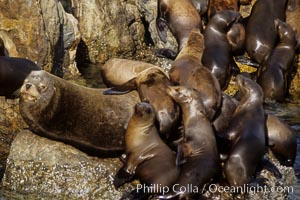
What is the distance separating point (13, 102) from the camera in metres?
10.3

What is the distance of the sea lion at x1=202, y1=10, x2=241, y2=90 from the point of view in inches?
498

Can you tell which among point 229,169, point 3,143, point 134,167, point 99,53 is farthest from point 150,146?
point 99,53

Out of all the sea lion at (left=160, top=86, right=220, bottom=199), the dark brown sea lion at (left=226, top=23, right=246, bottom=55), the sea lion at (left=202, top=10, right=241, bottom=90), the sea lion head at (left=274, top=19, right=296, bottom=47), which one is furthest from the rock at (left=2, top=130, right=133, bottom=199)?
the sea lion head at (left=274, top=19, right=296, bottom=47)

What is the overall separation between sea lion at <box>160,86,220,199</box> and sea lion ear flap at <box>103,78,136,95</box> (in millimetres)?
567

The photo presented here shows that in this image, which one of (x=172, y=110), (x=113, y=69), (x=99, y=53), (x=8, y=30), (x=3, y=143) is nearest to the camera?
(x=172, y=110)

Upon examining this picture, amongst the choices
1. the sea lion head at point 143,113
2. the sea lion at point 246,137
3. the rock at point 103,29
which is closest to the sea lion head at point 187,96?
the sea lion at point 246,137

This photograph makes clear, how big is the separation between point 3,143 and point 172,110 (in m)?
2.37

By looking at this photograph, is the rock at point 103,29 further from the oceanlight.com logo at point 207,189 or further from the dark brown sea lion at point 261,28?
the oceanlight.com logo at point 207,189

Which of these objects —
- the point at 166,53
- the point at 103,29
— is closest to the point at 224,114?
the point at 166,53

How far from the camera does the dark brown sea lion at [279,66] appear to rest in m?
13.0

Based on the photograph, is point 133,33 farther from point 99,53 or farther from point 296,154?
point 296,154

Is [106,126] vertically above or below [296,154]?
above

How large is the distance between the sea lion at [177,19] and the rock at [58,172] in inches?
203

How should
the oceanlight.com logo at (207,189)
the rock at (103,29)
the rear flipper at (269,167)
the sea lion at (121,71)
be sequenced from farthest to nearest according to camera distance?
the rock at (103,29) < the sea lion at (121,71) < the rear flipper at (269,167) < the oceanlight.com logo at (207,189)
